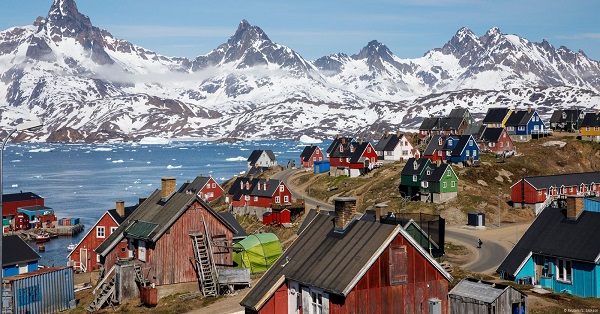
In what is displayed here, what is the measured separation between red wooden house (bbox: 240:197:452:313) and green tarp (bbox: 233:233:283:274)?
1991cm

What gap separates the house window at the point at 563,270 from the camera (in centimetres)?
3944

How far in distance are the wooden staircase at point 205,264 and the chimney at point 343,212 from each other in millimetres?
15699

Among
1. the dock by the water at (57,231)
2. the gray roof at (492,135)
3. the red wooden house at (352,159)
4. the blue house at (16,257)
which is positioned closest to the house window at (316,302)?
the blue house at (16,257)

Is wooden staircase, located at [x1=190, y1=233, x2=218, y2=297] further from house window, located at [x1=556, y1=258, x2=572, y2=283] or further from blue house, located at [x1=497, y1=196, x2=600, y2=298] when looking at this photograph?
house window, located at [x1=556, y1=258, x2=572, y2=283]

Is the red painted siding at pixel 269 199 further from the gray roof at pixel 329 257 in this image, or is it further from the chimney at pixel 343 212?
the chimney at pixel 343 212

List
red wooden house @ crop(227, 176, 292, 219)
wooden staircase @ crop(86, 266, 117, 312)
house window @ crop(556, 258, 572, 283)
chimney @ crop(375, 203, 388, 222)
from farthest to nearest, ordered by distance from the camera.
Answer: red wooden house @ crop(227, 176, 292, 219), wooden staircase @ crop(86, 266, 117, 312), house window @ crop(556, 258, 572, 283), chimney @ crop(375, 203, 388, 222)

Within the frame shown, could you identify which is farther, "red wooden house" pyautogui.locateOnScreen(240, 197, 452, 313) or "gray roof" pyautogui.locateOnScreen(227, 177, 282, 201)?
"gray roof" pyautogui.locateOnScreen(227, 177, 282, 201)

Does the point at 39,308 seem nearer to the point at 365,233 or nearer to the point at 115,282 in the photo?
the point at 115,282

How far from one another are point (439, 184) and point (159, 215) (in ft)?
146

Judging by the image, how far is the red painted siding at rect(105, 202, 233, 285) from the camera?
4294 cm

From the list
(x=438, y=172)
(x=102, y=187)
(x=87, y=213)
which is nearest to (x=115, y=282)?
(x=438, y=172)

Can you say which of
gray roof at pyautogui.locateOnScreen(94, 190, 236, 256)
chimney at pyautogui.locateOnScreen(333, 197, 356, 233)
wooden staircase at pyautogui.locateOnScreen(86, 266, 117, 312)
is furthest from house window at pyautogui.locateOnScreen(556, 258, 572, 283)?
wooden staircase at pyautogui.locateOnScreen(86, 266, 117, 312)

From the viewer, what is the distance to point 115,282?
1702 inches

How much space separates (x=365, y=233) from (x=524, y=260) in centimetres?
1720
